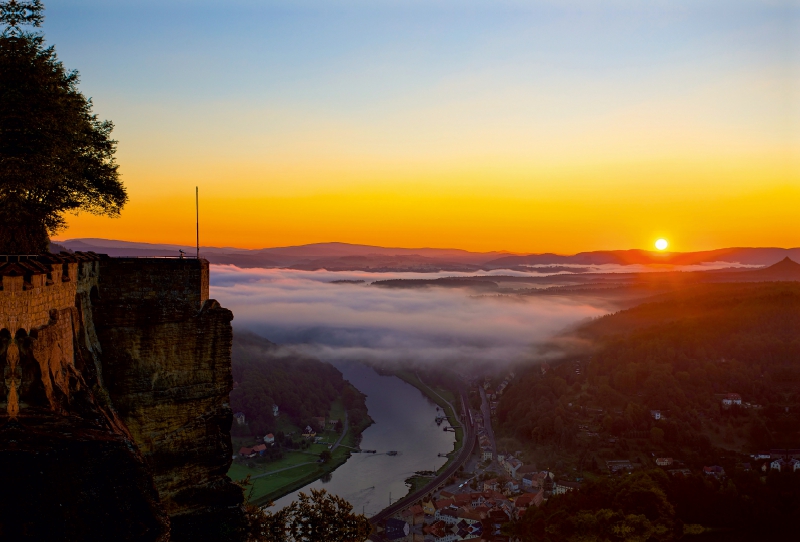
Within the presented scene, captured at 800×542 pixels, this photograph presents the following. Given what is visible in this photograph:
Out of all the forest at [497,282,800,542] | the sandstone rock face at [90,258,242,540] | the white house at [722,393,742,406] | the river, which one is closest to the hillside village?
the white house at [722,393,742,406]

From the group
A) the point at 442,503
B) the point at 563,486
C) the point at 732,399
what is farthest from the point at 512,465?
the point at 732,399

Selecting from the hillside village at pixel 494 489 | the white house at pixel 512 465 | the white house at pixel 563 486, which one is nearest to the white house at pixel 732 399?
the hillside village at pixel 494 489

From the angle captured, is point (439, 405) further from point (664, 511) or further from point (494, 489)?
point (664, 511)

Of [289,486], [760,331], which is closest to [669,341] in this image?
[760,331]

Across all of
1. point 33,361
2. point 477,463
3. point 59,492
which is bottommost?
point 477,463

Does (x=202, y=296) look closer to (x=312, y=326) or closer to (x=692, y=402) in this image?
(x=692, y=402)

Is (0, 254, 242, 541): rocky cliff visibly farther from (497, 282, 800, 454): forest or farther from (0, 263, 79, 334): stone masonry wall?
(497, 282, 800, 454): forest
